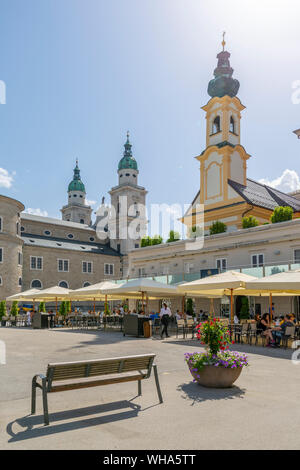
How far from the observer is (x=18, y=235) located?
52156 mm

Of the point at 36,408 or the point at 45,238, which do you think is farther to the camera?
the point at 45,238

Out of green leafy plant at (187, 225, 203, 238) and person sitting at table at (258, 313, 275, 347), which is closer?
person sitting at table at (258, 313, 275, 347)

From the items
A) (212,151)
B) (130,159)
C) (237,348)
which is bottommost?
(237,348)

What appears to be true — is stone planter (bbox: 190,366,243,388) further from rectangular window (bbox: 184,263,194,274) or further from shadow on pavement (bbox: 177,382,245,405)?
rectangular window (bbox: 184,263,194,274)

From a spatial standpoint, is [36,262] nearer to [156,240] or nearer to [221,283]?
[156,240]

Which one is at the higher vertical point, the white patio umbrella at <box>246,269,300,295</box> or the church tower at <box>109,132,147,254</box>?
the church tower at <box>109,132,147,254</box>

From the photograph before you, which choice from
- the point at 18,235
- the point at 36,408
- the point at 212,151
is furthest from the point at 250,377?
the point at 18,235

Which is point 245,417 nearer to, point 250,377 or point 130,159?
point 250,377

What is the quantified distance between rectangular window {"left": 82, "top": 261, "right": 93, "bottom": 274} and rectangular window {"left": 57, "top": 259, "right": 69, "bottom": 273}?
3137mm

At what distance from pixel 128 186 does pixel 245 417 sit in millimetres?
75104

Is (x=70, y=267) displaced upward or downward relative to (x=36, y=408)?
upward

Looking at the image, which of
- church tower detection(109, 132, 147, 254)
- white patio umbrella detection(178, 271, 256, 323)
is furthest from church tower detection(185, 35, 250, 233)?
church tower detection(109, 132, 147, 254)

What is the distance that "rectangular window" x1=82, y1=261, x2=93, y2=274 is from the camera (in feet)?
208

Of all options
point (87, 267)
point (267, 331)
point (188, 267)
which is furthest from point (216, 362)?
point (87, 267)
